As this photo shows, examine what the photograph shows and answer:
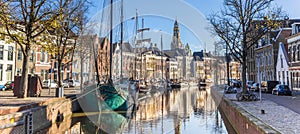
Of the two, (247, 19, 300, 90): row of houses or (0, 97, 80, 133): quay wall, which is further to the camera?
(247, 19, 300, 90): row of houses

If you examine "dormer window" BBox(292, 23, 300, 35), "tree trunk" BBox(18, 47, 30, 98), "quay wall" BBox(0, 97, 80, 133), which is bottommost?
"quay wall" BBox(0, 97, 80, 133)

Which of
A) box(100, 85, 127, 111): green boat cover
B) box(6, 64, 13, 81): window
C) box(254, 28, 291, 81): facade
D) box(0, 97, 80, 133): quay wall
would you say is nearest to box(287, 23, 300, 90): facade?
box(254, 28, 291, 81): facade

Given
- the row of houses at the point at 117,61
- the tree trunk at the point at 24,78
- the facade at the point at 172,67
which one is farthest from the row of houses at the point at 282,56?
the tree trunk at the point at 24,78

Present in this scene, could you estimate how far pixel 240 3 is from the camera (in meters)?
19.1

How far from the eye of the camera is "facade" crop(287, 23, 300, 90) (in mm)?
33606

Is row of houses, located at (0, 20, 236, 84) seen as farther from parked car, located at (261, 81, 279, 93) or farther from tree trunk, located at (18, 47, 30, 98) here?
parked car, located at (261, 81, 279, 93)

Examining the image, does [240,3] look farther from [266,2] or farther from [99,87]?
[99,87]

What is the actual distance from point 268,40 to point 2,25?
43.8 meters

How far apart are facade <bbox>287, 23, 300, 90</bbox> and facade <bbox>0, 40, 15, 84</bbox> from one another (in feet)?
135

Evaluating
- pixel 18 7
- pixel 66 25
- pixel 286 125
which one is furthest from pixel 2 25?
pixel 286 125

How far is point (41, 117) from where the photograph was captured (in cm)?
1317

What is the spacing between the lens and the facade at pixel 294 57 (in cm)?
3361

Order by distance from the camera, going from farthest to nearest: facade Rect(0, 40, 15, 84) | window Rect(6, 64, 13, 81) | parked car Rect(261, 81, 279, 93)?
window Rect(6, 64, 13, 81), facade Rect(0, 40, 15, 84), parked car Rect(261, 81, 279, 93)

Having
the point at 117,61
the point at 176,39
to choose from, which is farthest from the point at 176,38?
the point at 117,61
